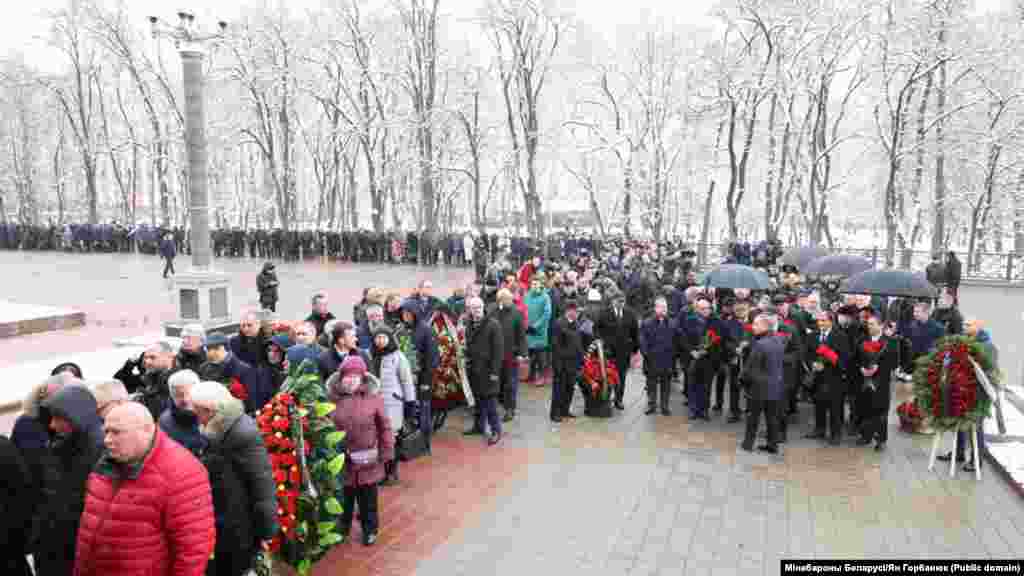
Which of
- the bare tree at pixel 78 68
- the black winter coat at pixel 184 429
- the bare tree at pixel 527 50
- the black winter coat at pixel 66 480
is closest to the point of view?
the black winter coat at pixel 66 480

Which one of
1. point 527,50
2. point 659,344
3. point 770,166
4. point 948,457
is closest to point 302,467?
point 659,344

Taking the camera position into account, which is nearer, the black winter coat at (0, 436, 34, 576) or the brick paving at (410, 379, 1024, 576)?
the black winter coat at (0, 436, 34, 576)

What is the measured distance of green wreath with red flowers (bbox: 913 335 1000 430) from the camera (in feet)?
23.3

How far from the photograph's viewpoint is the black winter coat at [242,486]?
12.0 ft

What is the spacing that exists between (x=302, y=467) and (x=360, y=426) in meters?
0.65

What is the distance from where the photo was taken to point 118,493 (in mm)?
3027

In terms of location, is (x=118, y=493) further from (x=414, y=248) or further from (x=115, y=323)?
(x=414, y=248)

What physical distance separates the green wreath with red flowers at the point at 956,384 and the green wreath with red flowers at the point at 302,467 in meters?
5.82

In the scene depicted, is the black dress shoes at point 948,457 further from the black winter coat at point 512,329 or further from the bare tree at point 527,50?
the bare tree at point 527,50

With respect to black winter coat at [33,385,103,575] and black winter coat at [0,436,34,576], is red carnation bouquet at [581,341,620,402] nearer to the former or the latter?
black winter coat at [33,385,103,575]

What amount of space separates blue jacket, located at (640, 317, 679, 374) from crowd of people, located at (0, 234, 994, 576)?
2 cm

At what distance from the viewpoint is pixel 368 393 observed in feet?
17.8

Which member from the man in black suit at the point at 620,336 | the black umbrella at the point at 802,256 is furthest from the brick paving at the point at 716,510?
the black umbrella at the point at 802,256

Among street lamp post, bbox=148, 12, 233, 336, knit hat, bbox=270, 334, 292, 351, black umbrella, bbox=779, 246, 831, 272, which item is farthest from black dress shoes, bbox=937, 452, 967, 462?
street lamp post, bbox=148, 12, 233, 336
